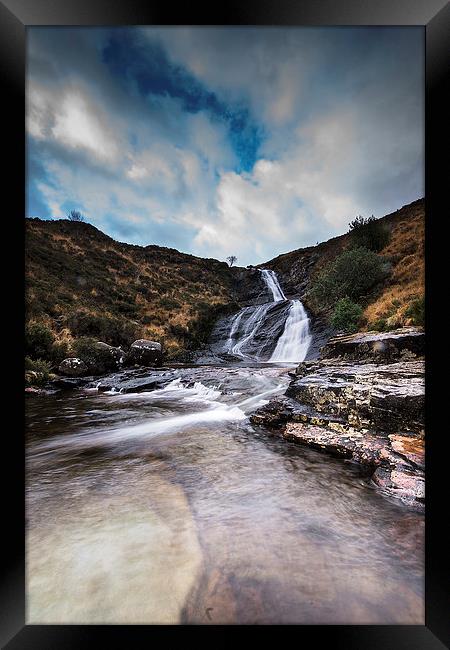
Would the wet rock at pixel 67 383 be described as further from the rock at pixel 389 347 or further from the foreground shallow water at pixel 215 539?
the rock at pixel 389 347

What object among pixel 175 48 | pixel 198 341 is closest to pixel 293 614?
pixel 175 48

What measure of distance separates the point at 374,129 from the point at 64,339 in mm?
14891

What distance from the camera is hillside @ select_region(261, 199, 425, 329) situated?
8.46m

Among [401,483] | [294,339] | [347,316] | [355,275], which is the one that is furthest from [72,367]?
[355,275]

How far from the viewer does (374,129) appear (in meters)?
4.00

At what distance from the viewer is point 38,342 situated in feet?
37.2

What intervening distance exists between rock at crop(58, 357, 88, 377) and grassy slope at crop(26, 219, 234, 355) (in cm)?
297

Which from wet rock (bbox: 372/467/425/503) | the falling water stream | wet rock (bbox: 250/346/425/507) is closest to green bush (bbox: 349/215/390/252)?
wet rock (bbox: 250/346/425/507)

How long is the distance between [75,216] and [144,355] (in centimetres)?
3464

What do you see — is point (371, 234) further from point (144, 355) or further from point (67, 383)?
point (67, 383)

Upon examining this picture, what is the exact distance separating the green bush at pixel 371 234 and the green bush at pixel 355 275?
3.72 metres

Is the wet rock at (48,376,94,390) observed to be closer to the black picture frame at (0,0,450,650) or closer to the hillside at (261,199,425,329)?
the black picture frame at (0,0,450,650)

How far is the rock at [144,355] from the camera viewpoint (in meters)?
13.6
